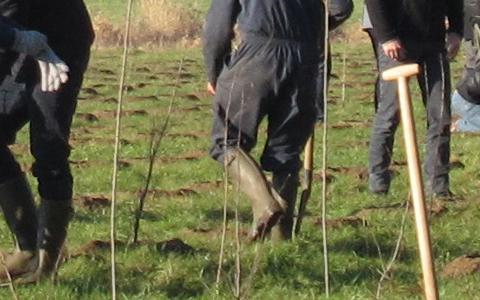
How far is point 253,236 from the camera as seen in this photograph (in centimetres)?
645

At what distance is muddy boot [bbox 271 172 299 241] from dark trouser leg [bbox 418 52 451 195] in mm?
1264

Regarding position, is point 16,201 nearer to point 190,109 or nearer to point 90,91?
point 190,109

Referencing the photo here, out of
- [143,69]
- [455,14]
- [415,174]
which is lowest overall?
[143,69]

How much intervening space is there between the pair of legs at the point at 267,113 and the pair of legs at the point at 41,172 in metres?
0.80

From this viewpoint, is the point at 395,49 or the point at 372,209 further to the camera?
the point at 372,209

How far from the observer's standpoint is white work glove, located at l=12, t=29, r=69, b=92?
5406 mm

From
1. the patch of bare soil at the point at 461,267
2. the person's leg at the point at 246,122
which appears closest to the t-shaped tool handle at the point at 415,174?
the patch of bare soil at the point at 461,267

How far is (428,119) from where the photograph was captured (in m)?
8.20

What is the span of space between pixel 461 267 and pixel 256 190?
3.14ft

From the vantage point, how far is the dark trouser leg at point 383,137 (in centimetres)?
846

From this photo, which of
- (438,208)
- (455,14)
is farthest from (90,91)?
(438,208)

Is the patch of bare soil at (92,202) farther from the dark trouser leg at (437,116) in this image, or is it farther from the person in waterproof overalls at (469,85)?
the person in waterproof overalls at (469,85)

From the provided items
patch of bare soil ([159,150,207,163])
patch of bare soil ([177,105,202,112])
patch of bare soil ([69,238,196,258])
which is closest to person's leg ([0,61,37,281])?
patch of bare soil ([69,238,196,258])

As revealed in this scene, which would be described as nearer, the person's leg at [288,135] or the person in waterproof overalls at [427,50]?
the person's leg at [288,135]
